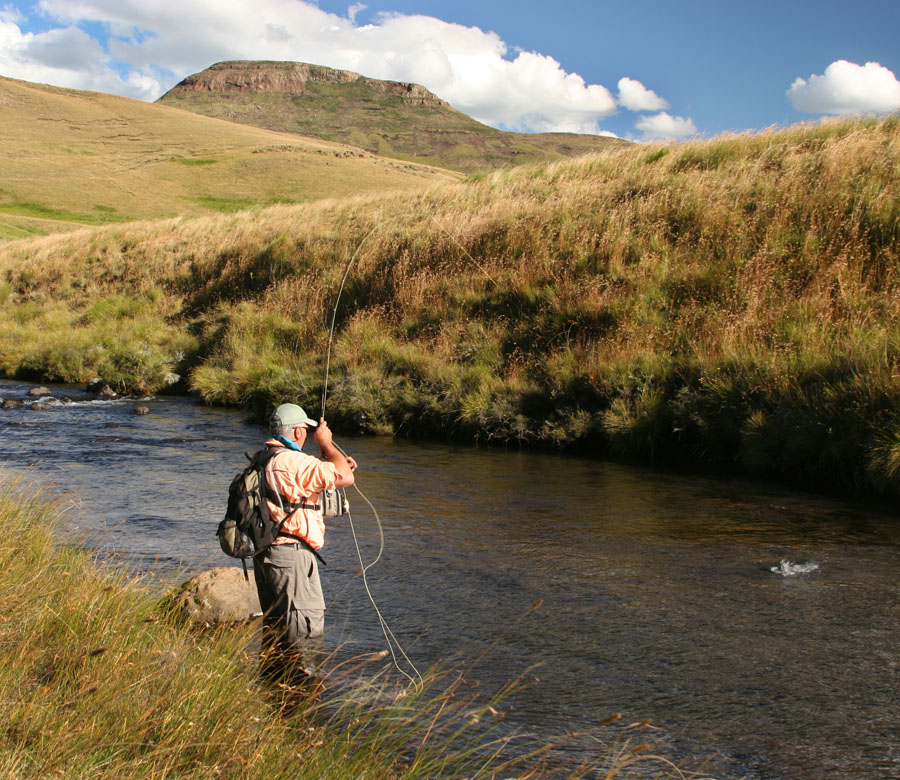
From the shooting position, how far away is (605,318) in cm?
1324

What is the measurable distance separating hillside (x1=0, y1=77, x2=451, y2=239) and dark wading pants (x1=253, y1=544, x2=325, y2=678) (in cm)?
4354

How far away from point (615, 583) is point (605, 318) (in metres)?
7.35

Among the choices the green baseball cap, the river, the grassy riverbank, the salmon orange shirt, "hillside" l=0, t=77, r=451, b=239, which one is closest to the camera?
the river

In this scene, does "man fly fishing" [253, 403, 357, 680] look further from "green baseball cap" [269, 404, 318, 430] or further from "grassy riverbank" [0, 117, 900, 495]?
"grassy riverbank" [0, 117, 900, 495]

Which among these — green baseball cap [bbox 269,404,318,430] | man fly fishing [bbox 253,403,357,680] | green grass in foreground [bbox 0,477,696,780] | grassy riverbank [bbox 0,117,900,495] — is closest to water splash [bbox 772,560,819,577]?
grassy riverbank [bbox 0,117,900,495]

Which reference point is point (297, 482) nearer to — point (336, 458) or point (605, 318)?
point (336, 458)

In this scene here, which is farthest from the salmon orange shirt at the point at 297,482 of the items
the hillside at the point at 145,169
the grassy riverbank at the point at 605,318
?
the hillside at the point at 145,169

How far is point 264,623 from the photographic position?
490 centimetres

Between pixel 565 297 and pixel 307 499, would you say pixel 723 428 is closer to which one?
pixel 565 297

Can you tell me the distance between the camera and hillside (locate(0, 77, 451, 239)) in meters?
63.4

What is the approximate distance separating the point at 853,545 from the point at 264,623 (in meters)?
Result: 5.19

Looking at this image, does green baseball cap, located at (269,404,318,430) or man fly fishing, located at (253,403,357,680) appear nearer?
man fly fishing, located at (253,403,357,680)

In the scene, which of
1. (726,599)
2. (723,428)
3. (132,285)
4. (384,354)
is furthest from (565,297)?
(132,285)

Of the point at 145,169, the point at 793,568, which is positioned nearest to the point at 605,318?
the point at 793,568
